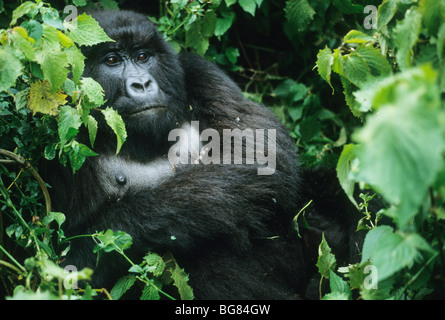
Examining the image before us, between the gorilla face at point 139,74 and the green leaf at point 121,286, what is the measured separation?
101 cm

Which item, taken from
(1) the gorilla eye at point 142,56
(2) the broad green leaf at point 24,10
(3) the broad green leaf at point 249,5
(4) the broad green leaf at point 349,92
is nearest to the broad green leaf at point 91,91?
(2) the broad green leaf at point 24,10

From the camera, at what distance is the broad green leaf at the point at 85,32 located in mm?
2445

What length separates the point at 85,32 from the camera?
2479 millimetres

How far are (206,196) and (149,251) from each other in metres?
0.49

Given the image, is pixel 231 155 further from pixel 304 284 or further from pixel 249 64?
pixel 249 64

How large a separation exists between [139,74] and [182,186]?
848 mm

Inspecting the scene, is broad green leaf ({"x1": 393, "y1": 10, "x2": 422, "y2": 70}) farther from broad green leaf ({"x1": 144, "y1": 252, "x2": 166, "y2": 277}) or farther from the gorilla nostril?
the gorilla nostril

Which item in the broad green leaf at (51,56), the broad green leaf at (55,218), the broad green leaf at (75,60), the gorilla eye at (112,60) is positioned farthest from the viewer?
the gorilla eye at (112,60)

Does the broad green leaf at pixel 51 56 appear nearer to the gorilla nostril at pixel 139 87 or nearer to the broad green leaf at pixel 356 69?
the gorilla nostril at pixel 139 87

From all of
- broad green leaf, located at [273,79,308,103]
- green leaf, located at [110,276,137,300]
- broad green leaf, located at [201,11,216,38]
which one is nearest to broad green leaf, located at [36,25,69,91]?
green leaf, located at [110,276,137,300]

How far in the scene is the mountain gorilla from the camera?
2900 millimetres

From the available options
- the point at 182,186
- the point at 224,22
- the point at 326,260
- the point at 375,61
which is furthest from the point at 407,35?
the point at 224,22

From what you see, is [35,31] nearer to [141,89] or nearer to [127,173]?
[141,89]
